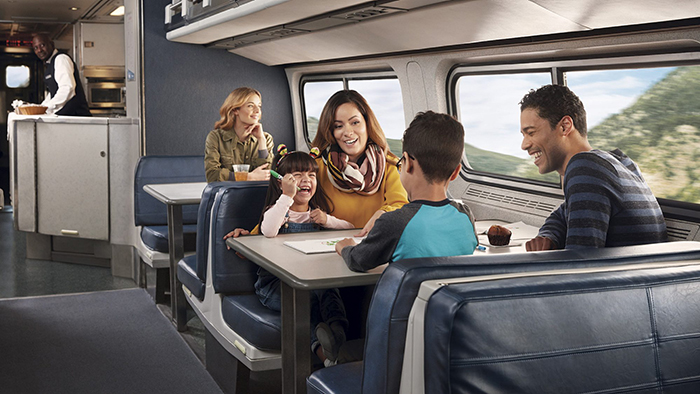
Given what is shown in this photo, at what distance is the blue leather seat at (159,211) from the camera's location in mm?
4375

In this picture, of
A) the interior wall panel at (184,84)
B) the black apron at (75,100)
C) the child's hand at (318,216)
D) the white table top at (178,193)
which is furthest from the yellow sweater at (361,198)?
the black apron at (75,100)

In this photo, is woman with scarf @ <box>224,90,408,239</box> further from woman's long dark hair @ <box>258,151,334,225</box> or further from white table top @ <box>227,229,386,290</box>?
white table top @ <box>227,229,386,290</box>

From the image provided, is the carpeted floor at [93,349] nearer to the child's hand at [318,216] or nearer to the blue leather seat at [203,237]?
the blue leather seat at [203,237]

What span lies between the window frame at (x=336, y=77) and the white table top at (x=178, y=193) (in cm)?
140

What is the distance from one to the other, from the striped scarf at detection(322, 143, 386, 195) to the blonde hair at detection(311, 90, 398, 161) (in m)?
0.05

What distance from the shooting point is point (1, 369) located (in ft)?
11.0

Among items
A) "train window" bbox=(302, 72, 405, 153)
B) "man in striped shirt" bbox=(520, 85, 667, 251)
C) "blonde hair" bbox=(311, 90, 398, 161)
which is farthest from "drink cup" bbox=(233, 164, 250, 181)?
"man in striped shirt" bbox=(520, 85, 667, 251)

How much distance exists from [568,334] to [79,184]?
5.33m

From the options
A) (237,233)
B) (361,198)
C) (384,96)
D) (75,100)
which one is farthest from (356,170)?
(75,100)

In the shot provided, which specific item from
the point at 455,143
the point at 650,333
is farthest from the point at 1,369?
the point at 650,333

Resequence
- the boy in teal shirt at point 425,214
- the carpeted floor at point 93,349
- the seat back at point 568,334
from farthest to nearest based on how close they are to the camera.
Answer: the carpeted floor at point 93,349 → the boy in teal shirt at point 425,214 → the seat back at point 568,334

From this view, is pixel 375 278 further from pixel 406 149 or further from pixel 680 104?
pixel 680 104

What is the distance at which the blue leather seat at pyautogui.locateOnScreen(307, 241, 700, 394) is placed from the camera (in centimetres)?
129

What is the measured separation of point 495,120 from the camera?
12.3 ft
